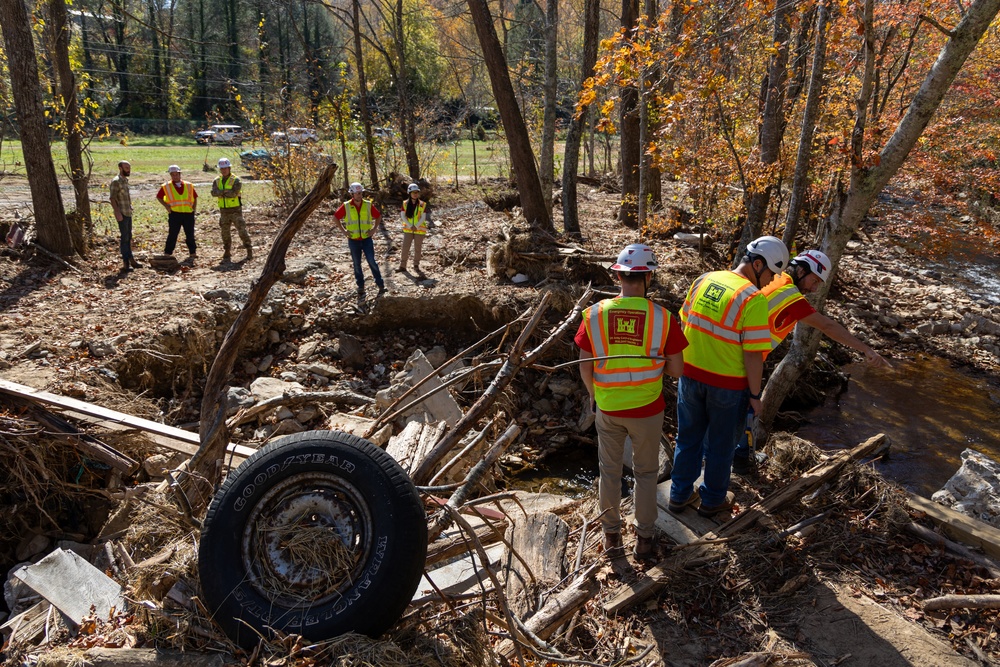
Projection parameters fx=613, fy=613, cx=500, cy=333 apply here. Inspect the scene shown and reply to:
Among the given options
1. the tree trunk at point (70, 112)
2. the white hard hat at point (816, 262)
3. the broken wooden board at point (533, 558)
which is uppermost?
the tree trunk at point (70, 112)

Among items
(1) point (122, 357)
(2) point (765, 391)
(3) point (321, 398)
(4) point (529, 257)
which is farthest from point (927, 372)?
(1) point (122, 357)

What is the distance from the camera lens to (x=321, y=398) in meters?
7.19

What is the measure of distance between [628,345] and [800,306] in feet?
4.35

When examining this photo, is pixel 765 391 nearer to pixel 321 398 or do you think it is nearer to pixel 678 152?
pixel 678 152

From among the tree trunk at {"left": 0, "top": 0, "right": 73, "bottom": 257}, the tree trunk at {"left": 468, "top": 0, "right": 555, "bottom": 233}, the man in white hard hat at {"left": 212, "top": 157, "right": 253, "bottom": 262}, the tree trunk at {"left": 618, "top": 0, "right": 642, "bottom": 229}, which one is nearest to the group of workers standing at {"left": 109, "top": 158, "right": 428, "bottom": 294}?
the man in white hard hat at {"left": 212, "top": 157, "right": 253, "bottom": 262}

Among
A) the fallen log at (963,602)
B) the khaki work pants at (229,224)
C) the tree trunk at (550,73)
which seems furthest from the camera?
the tree trunk at (550,73)

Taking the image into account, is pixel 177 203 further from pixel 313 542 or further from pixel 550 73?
pixel 313 542

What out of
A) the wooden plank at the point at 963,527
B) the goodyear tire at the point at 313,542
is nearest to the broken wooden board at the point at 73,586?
the goodyear tire at the point at 313,542

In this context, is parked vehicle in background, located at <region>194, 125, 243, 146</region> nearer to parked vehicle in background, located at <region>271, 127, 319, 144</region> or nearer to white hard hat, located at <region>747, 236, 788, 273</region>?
parked vehicle in background, located at <region>271, 127, 319, 144</region>

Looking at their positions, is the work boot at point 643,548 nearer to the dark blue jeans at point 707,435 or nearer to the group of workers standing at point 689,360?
→ the group of workers standing at point 689,360

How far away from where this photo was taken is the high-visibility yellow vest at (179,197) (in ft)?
38.0

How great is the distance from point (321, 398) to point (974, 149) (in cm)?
1468

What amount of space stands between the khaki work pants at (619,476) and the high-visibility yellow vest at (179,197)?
10368 mm

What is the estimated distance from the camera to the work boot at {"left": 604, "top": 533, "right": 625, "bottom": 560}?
4461 mm
